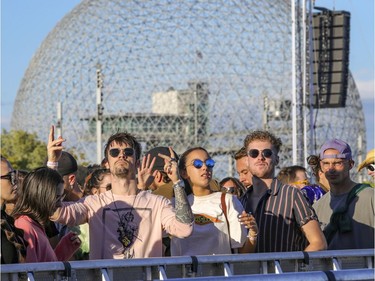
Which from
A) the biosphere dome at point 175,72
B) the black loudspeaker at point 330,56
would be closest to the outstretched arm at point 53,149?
the black loudspeaker at point 330,56

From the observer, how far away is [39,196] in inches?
254

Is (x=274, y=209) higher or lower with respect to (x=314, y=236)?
higher

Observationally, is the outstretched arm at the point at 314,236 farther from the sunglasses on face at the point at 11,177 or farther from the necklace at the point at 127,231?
the sunglasses on face at the point at 11,177

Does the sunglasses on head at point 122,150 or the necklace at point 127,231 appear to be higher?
the sunglasses on head at point 122,150

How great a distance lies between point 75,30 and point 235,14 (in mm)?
9053

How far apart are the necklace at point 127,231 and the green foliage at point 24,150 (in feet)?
154

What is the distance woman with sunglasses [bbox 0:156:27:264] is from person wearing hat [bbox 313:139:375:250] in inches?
88.6

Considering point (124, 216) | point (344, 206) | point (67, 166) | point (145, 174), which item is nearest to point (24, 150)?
point (67, 166)

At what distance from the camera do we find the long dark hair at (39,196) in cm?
640

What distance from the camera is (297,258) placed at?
6.13 meters

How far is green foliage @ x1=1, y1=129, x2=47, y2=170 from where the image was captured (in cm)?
5500

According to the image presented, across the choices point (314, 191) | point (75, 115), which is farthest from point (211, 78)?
point (314, 191)

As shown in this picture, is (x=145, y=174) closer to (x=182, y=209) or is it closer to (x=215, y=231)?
(x=215, y=231)

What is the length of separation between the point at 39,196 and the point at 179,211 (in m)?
0.73
